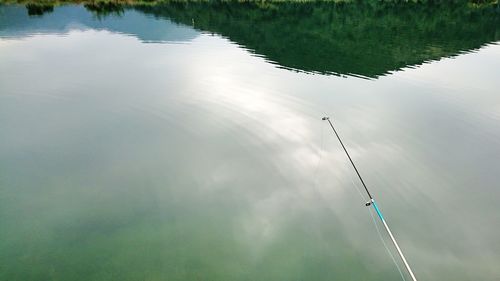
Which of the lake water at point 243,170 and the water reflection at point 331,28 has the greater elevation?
the water reflection at point 331,28

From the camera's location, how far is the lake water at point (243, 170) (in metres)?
9.06

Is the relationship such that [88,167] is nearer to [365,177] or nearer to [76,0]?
[365,177]

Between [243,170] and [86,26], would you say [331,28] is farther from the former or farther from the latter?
[243,170]

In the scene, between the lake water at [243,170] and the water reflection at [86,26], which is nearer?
the lake water at [243,170]

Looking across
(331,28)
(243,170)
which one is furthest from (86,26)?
(243,170)

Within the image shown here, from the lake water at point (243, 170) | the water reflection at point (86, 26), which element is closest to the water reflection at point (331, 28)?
the water reflection at point (86, 26)

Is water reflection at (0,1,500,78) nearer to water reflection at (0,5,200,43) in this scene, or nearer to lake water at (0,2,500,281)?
water reflection at (0,5,200,43)

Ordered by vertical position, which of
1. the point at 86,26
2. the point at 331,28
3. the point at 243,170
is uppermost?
the point at 331,28

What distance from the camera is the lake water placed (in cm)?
906

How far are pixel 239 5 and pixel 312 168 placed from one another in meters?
90.5

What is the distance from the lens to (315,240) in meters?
9.65

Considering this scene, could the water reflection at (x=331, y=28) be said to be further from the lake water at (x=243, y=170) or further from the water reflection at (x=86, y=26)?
the lake water at (x=243, y=170)

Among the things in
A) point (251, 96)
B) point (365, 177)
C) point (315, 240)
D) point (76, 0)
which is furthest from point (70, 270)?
point (76, 0)

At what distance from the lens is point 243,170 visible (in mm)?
13227
